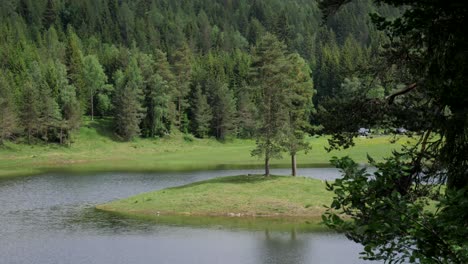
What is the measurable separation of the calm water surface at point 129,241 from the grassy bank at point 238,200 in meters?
3.10

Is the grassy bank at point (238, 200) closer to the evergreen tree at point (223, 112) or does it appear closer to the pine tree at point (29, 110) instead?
the pine tree at point (29, 110)

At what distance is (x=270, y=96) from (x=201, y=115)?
5711 cm

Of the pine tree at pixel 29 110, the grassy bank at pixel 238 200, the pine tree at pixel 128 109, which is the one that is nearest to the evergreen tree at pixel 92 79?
the pine tree at pixel 128 109

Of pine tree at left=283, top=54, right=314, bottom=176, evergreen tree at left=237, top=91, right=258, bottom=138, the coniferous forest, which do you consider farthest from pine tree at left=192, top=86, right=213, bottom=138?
pine tree at left=283, top=54, right=314, bottom=176

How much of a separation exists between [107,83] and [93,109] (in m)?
11.4

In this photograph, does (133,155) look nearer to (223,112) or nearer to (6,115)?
(6,115)

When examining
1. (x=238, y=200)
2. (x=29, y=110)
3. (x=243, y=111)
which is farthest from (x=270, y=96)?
(x=243, y=111)

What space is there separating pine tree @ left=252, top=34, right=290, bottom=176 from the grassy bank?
9.53 ft

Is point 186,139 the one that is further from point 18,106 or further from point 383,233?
point 383,233

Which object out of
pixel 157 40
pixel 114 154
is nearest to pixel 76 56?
pixel 114 154

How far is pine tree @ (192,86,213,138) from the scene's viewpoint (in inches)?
4085

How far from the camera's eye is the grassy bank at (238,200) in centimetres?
3906

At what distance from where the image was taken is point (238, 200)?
40969 millimetres

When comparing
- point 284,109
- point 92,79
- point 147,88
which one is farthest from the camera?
point 92,79
